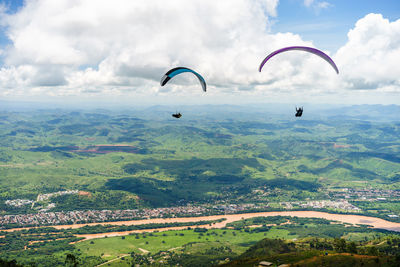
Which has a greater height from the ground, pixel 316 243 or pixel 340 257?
pixel 340 257

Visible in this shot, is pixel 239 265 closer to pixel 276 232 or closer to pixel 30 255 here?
pixel 276 232

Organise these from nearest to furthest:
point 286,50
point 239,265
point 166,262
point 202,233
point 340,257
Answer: point 286,50 < point 340,257 < point 239,265 < point 166,262 < point 202,233

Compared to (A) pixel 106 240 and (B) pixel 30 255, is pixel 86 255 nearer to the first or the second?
(A) pixel 106 240

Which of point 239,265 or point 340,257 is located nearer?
point 340,257

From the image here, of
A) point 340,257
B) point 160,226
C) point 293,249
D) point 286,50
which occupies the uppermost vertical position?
point 286,50

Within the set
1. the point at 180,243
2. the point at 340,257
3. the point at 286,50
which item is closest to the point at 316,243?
the point at 340,257

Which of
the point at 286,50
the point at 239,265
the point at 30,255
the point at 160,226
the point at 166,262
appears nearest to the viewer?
the point at 286,50

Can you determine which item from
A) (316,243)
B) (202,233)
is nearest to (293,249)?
(316,243)

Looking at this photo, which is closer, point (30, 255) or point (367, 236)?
point (30, 255)

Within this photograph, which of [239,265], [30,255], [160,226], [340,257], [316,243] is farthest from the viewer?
[160,226]
